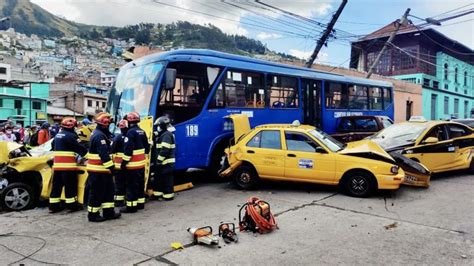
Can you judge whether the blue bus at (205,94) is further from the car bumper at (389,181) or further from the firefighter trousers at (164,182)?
the car bumper at (389,181)

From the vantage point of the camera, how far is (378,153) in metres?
8.22

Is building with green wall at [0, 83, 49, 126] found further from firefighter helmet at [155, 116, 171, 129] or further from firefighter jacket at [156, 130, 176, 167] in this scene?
firefighter jacket at [156, 130, 176, 167]

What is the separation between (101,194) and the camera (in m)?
6.55

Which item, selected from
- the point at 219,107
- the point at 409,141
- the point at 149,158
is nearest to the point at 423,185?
the point at 409,141

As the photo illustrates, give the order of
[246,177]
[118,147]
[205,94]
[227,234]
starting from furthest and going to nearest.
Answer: [205,94] < [246,177] < [118,147] < [227,234]

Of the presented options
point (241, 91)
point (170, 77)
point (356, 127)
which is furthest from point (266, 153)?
point (356, 127)

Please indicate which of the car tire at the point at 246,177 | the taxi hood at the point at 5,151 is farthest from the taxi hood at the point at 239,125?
the taxi hood at the point at 5,151

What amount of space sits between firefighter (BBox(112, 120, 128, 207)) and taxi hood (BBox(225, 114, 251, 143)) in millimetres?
3014

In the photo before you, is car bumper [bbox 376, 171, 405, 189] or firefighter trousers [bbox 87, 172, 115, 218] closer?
firefighter trousers [bbox 87, 172, 115, 218]

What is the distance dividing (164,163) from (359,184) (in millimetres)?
4024

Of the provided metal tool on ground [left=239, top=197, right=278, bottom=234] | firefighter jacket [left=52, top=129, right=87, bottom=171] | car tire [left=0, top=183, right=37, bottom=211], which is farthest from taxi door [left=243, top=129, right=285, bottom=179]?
car tire [left=0, top=183, right=37, bottom=211]

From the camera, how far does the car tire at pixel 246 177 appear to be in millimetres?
8898

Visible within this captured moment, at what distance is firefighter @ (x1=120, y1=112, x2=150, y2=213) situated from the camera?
703cm

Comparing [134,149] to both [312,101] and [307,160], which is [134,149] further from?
[312,101]
